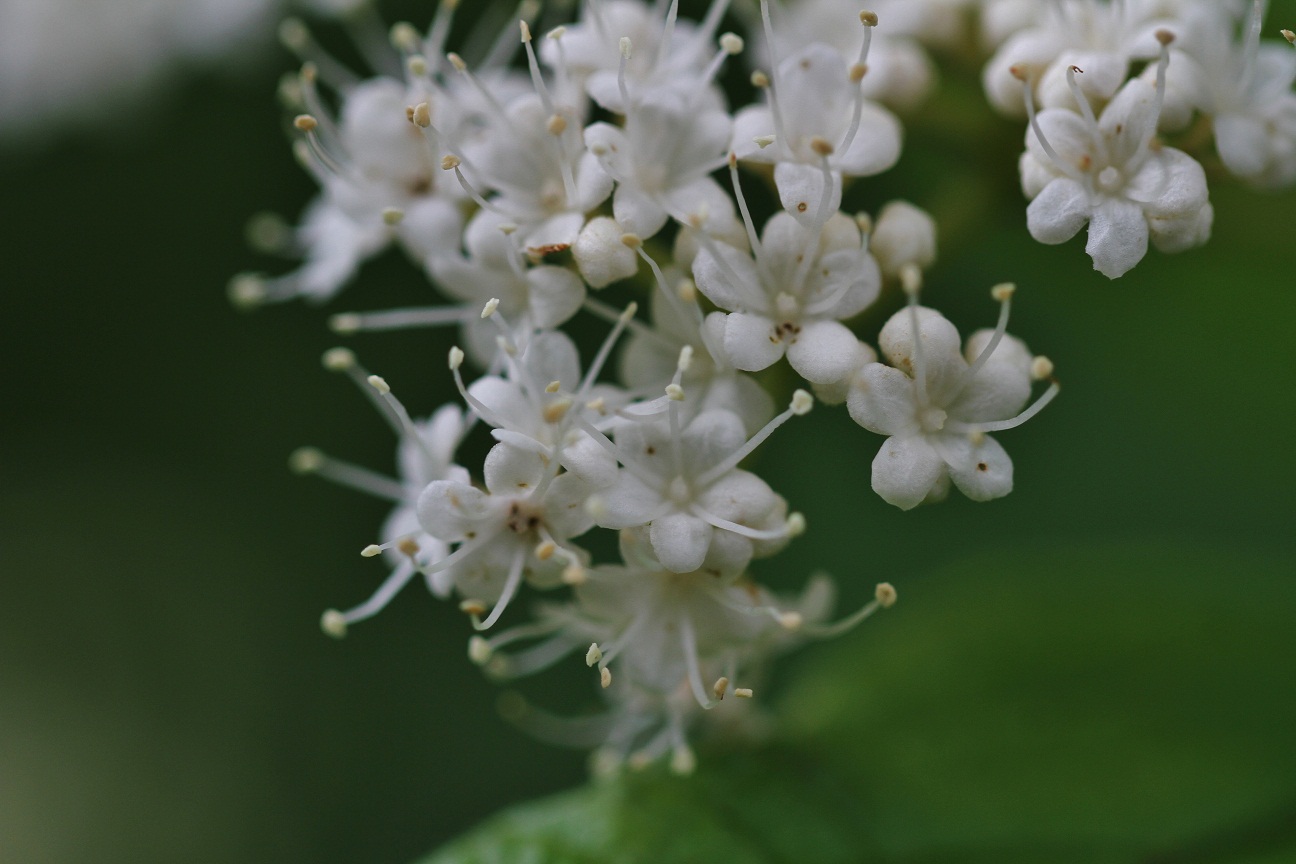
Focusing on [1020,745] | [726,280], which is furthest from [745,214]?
[1020,745]

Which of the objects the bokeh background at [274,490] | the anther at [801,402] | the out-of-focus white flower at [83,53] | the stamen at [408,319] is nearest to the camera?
the anther at [801,402]

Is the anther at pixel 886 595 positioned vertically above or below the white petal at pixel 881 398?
below

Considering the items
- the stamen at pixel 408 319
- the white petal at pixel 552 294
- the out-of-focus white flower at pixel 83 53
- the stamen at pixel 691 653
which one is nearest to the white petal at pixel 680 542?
the stamen at pixel 691 653

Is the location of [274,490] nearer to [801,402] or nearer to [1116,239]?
[801,402]

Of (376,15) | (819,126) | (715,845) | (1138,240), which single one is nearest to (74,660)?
(376,15)

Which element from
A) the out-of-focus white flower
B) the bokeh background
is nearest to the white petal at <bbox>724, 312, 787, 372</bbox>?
the bokeh background

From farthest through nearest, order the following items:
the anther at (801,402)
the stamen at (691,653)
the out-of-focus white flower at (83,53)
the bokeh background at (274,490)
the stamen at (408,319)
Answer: the out-of-focus white flower at (83,53)
the bokeh background at (274,490)
the stamen at (408,319)
the stamen at (691,653)
the anther at (801,402)

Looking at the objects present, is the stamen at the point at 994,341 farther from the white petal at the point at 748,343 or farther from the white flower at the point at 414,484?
the white flower at the point at 414,484
